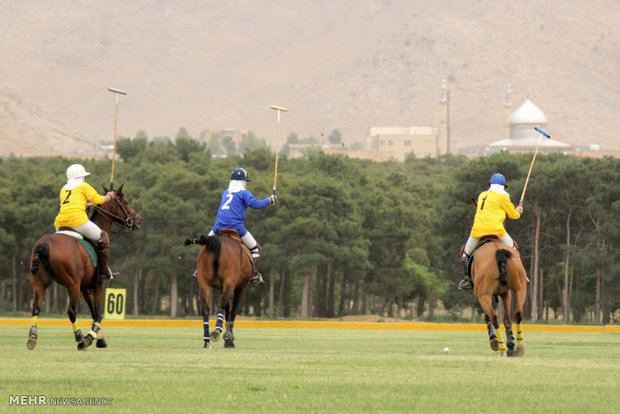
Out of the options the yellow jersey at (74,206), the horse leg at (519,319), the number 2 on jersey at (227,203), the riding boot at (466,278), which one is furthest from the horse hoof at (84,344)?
the horse leg at (519,319)

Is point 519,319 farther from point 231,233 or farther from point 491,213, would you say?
point 231,233

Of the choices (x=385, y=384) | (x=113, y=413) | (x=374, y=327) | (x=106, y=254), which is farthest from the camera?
(x=374, y=327)

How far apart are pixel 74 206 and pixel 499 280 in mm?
5941

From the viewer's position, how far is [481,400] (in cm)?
1184

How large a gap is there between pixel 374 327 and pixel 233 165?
53.6 m

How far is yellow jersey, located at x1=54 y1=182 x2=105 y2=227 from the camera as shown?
1931 centimetres

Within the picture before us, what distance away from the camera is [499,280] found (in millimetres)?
19141

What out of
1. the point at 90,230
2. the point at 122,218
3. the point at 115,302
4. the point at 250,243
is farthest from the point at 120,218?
the point at 115,302

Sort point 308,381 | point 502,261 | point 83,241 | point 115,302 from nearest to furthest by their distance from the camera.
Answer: point 308,381, point 502,261, point 83,241, point 115,302

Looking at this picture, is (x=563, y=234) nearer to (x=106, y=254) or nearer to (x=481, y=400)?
(x=106, y=254)

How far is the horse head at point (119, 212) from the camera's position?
808 inches

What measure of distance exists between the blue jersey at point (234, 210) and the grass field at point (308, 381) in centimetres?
279

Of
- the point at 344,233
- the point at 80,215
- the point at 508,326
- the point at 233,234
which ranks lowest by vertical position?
the point at 508,326

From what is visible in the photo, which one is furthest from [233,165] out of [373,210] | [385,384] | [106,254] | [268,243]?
[385,384]
